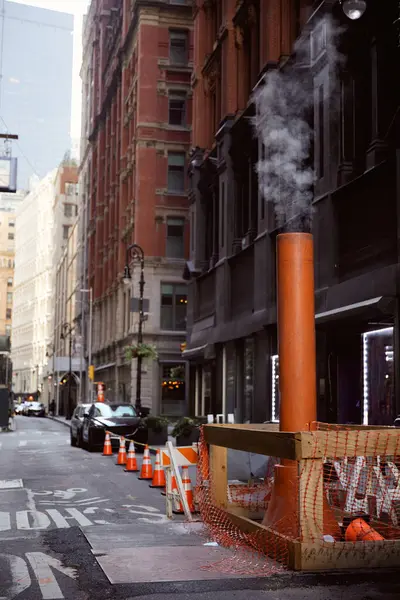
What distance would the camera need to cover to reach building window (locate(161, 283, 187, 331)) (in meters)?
51.8

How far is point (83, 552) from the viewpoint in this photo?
330 inches

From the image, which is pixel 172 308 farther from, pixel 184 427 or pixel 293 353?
pixel 293 353

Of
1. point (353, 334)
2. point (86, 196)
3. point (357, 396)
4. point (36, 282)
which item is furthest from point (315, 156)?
point (36, 282)

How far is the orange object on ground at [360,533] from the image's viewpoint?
784 centimetres

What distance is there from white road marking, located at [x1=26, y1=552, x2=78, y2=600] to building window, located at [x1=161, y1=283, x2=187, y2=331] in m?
43.6

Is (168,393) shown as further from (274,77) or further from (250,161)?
(274,77)

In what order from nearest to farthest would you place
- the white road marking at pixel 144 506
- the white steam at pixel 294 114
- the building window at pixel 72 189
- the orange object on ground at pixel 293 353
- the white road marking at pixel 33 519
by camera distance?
the orange object on ground at pixel 293 353 → the white road marking at pixel 33 519 → the white road marking at pixel 144 506 → the white steam at pixel 294 114 → the building window at pixel 72 189

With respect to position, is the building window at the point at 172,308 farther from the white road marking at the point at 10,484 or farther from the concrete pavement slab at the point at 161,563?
the concrete pavement slab at the point at 161,563

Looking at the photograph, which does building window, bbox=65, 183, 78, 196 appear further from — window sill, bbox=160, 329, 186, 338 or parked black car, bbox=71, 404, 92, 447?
parked black car, bbox=71, 404, 92, 447

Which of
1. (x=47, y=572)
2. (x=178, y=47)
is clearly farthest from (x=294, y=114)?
(x=178, y=47)

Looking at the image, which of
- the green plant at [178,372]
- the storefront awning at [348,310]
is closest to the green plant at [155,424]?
the storefront awning at [348,310]

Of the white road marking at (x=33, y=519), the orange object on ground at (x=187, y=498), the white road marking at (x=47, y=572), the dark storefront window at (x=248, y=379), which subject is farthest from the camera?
the dark storefront window at (x=248, y=379)

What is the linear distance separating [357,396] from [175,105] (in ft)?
126

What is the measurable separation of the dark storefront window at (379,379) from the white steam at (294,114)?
3.47 metres
